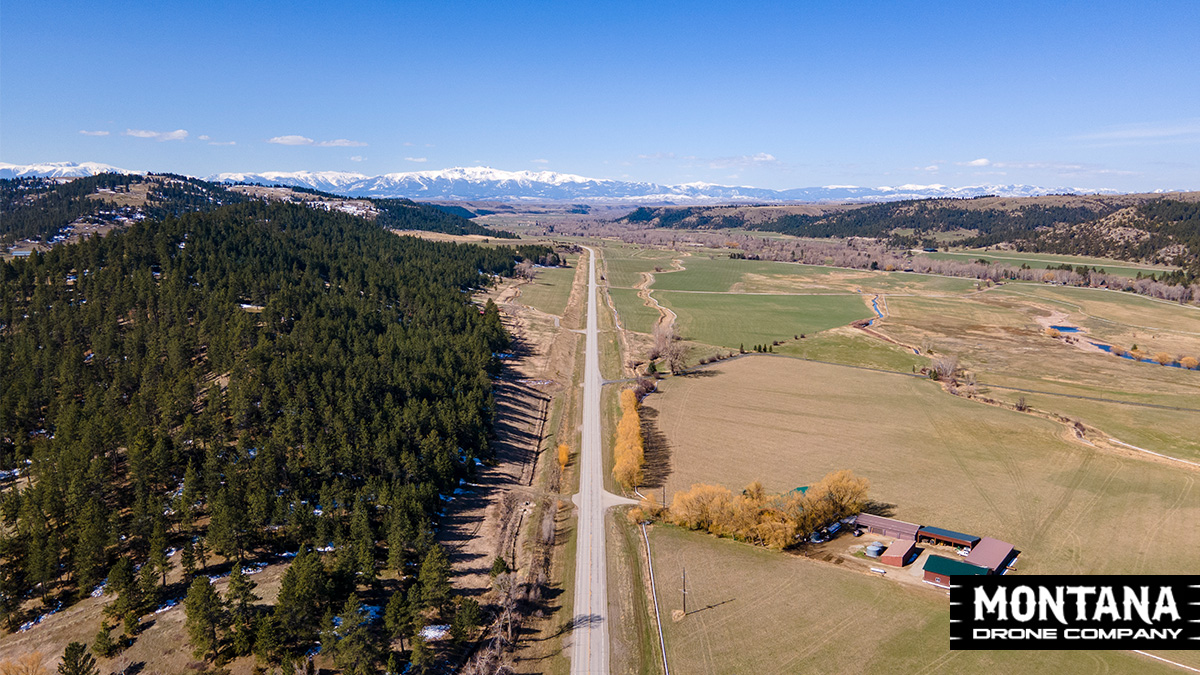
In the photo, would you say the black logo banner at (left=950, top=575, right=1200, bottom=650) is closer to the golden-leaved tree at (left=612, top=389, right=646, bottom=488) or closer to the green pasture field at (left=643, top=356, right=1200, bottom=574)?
the green pasture field at (left=643, top=356, right=1200, bottom=574)

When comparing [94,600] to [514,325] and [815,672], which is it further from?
[514,325]

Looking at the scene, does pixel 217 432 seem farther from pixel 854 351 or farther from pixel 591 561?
pixel 854 351

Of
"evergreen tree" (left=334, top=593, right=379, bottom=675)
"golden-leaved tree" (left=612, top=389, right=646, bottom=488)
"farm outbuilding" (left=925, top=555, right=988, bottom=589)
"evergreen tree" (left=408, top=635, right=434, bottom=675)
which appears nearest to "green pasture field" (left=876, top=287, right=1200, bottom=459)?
"farm outbuilding" (left=925, top=555, right=988, bottom=589)

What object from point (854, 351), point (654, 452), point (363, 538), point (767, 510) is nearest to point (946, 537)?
point (767, 510)

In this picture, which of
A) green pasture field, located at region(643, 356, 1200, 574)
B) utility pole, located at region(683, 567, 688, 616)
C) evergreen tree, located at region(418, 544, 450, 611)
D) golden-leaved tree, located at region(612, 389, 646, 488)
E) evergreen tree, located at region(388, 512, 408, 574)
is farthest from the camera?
golden-leaved tree, located at region(612, 389, 646, 488)

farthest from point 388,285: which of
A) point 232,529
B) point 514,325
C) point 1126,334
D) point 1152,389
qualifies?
point 1126,334

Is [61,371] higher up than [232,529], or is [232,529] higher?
[61,371]

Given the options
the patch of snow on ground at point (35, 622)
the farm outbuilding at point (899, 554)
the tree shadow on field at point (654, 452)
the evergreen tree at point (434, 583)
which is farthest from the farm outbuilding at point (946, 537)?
the patch of snow on ground at point (35, 622)
